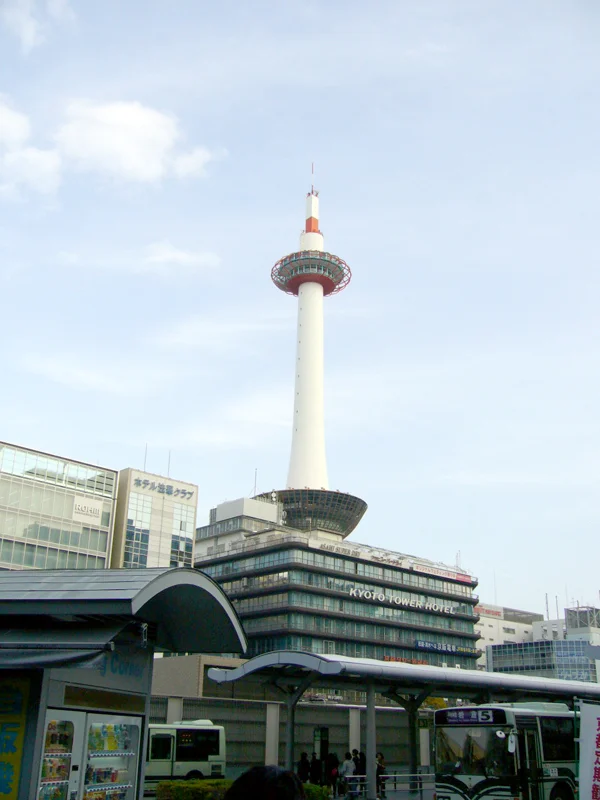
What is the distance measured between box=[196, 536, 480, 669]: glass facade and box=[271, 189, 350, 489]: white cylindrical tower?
18291mm

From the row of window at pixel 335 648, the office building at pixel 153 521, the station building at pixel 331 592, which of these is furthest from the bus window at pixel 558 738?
the station building at pixel 331 592

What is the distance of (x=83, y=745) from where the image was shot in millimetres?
12500

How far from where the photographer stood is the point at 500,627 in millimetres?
141500

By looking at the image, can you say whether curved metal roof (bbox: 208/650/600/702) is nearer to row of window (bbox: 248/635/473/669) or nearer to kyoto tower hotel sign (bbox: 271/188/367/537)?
row of window (bbox: 248/635/473/669)

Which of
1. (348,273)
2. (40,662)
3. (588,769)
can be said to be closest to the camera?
(40,662)

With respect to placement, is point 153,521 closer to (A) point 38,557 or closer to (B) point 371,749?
(A) point 38,557

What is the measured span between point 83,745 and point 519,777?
11663mm

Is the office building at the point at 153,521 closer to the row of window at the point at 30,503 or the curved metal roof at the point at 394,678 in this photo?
the row of window at the point at 30,503

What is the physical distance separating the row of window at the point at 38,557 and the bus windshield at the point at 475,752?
53762 mm

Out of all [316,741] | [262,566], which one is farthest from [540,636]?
[316,741]

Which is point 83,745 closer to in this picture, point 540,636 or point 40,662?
point 40,662

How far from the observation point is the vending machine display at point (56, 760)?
11695mm

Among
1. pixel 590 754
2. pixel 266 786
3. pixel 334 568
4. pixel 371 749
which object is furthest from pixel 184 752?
pixel 334 568

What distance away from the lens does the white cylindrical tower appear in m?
121
